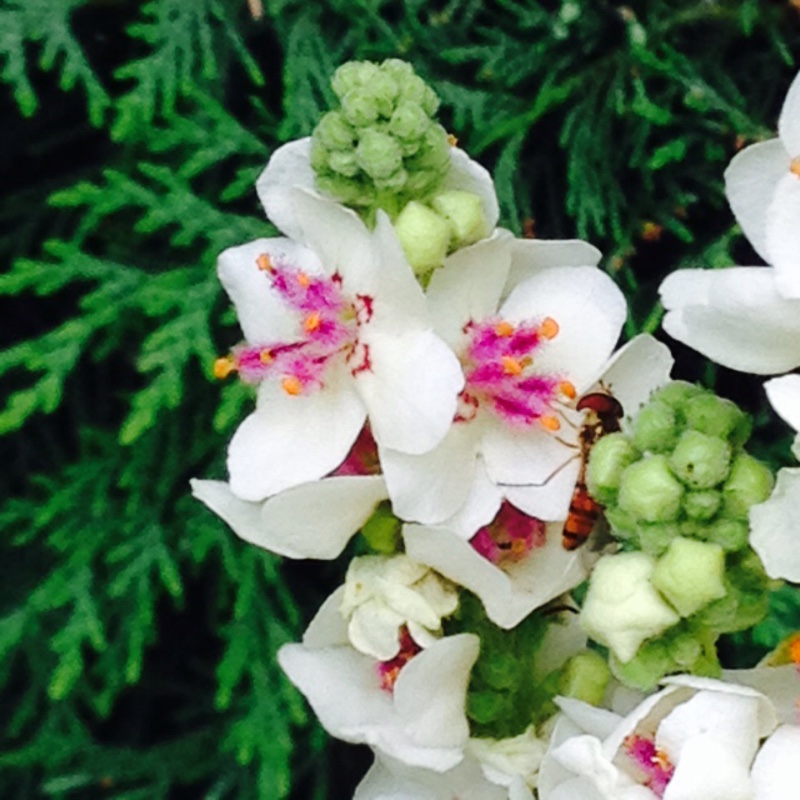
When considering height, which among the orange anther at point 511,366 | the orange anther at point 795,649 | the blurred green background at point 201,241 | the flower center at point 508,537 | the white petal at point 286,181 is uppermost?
the white petal at point 286,181

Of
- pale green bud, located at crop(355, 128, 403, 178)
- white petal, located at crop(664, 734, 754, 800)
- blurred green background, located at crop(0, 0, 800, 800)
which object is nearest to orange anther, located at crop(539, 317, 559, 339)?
pale green bud, located at crop(355, 128, 403, 178)

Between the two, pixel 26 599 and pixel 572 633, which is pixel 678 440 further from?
pixel 26 599

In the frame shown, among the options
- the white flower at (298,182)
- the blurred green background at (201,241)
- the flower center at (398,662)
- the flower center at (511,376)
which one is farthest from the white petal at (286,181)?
the blurred green background at (201,241)

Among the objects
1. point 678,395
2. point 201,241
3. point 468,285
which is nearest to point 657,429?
point 678,395

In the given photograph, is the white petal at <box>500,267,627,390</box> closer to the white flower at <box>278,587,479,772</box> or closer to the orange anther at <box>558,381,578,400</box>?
the orange anther at <box>558,381,578,400</box>

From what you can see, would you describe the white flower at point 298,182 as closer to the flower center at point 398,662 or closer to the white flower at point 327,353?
the white flower at point 327,353

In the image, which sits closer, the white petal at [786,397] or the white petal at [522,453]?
the white petal at [786,397]


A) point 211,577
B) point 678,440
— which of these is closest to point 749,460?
point 678,440
